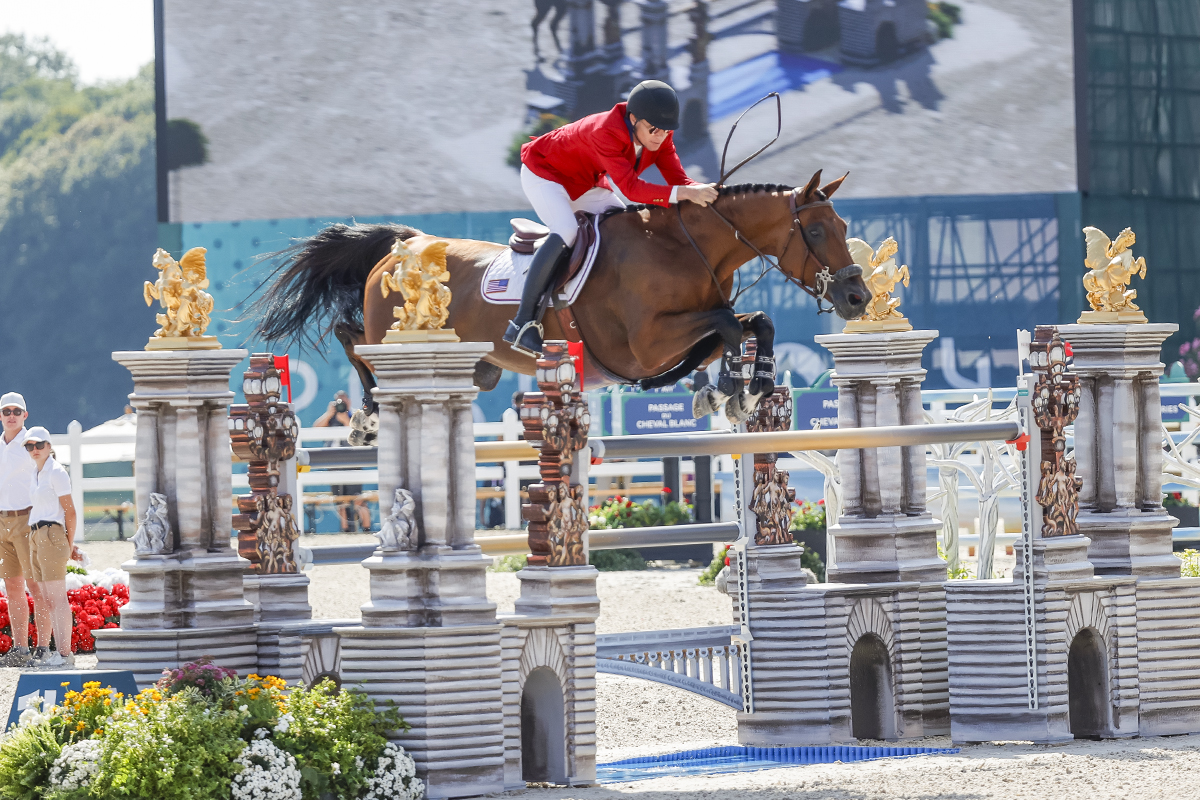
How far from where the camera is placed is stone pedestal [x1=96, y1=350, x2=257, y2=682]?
6359 mm

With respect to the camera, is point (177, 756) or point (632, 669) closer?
point (177, 756)

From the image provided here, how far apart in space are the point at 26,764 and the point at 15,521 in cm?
503

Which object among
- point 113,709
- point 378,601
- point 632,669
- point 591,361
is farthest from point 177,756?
point 591,361

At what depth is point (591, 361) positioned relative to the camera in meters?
7.34

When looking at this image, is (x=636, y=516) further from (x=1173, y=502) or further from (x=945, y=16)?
(x=945, y=16)

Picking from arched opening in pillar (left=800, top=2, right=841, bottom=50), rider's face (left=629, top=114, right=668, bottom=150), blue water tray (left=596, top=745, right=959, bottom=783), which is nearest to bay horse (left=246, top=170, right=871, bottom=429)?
rider's face (left=629, top=114, right=668, bottom=150)

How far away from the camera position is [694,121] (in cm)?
2688

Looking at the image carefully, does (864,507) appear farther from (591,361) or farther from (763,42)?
(763,42)

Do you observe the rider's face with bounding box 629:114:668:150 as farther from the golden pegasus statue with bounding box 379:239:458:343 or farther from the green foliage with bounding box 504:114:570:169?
the green foliage with bounding box 504:114:570:169

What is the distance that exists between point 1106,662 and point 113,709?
429 cm

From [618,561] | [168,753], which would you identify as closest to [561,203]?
[168,753]

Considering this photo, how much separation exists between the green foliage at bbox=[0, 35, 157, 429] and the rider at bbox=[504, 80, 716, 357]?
39.5 m

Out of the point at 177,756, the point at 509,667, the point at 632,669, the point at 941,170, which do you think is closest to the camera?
the point at 177,756

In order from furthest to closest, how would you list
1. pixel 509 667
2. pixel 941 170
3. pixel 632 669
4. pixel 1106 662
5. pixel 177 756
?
1. pixel 941 170
2. pixel 1106 662
3. pixel 632 669
4. pixel 509 667
5. pixel 177 756
